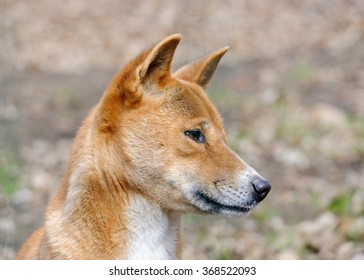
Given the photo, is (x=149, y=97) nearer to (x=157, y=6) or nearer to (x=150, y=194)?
(x=150, y=194)

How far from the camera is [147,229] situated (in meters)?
4.21

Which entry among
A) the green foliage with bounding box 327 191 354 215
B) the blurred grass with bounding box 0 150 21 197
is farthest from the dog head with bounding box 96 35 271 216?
the blurred grass with bounding box 0 150 21 197

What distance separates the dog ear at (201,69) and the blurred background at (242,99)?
50 cm

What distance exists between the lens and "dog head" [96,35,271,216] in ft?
13.6

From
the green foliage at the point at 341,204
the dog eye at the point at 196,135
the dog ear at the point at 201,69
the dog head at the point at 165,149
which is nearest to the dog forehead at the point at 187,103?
the dog head at the point at 165,149

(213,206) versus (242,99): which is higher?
(213,206)

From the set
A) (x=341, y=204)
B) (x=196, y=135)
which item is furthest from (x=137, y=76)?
(x=341, y=204)

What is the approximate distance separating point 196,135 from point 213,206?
0.44m

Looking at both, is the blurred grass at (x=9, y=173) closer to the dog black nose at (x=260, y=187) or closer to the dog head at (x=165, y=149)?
the dog head at (x=165, y=149)

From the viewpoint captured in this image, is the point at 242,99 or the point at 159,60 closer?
the point at 159,60

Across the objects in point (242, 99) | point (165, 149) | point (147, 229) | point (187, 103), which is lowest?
point (242, 99)

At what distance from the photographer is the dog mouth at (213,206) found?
415 cm

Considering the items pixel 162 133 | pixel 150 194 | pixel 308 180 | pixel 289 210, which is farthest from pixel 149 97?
pixel 308 180

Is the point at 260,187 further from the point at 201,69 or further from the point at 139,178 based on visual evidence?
the point at 201,69
